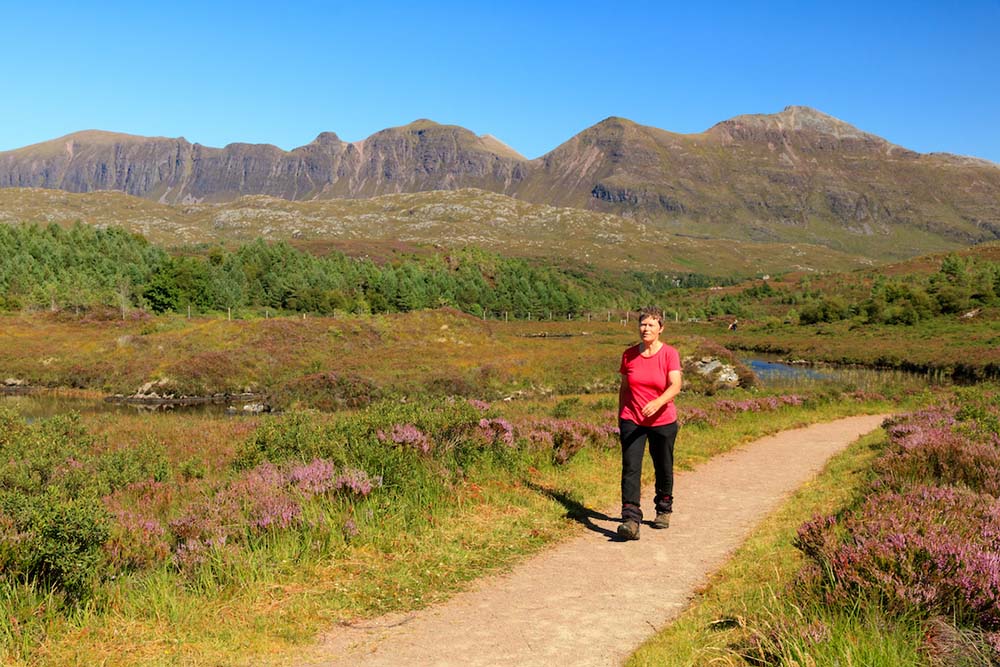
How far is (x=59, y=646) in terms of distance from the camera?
5.15 m

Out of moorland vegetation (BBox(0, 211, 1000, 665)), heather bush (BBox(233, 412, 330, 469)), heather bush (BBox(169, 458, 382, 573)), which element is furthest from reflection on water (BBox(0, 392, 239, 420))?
heather bush (BBox(169, 458, 382, 573))

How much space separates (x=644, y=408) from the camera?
8.47 metres

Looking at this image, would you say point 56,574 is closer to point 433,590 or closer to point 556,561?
point 433,590

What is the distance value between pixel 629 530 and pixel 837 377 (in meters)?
47.7

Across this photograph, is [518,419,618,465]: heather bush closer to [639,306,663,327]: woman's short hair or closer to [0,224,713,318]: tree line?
[639,306,663,327]: woman's short hair

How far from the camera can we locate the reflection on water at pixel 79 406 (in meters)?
35.9

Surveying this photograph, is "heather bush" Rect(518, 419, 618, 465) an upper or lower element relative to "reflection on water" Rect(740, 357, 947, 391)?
upper

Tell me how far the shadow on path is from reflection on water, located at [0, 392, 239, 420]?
99.2 feet

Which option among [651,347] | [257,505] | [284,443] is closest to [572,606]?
[651,347]

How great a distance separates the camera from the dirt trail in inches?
209

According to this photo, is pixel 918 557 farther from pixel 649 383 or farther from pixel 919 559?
pixel 649 383

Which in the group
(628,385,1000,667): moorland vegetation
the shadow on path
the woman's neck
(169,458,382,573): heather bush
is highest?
the woman's neck

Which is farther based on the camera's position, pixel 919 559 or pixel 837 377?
pixel 837 377

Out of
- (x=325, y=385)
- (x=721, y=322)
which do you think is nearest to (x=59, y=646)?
(x=325, y=385)
